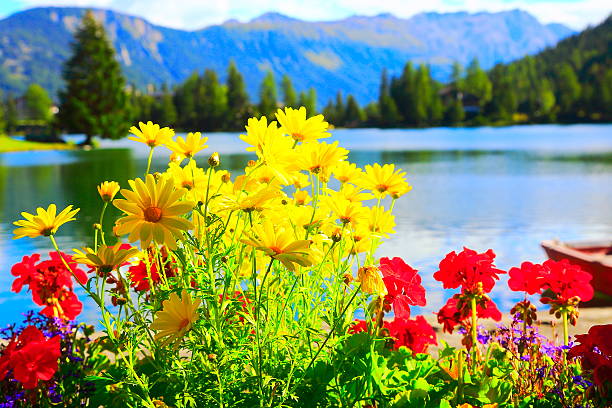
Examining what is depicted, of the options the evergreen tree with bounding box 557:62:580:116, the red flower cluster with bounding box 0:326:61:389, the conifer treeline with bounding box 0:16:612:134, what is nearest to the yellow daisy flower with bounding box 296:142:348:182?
the red flower cluster with bounding box 0:326:61:389

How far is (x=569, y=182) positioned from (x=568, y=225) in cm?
814

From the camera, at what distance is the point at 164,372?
1.90m

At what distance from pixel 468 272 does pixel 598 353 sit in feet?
1.71

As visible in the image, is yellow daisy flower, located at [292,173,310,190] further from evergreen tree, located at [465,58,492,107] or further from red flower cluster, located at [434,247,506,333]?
evergreen tree, located at [465,58,492,107]

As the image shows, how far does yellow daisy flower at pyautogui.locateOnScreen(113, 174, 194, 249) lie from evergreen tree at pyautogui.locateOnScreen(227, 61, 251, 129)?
74790mm

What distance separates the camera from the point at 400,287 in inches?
88.7

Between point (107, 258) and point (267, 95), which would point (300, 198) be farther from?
point (267, 95)

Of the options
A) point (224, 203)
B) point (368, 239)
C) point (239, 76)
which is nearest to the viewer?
point (224, 203)

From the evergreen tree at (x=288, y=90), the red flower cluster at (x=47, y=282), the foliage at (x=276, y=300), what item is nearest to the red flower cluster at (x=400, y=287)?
the foliage at (x=276, y=300)


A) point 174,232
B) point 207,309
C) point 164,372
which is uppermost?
point 174,232

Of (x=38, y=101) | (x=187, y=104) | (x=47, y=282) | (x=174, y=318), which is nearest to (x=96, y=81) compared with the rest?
(x=187, y=104)

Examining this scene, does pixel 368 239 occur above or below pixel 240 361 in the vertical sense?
above

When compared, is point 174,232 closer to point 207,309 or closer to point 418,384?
point 207,309

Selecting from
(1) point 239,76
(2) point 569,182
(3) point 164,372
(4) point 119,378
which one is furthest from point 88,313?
(1) point 239,76
